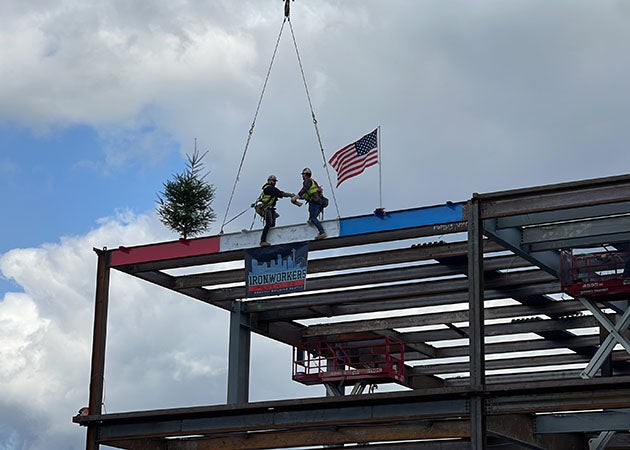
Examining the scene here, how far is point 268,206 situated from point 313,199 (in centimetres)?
149

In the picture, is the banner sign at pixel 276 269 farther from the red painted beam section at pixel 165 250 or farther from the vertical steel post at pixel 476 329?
the vertical steel post at pixel 476 329

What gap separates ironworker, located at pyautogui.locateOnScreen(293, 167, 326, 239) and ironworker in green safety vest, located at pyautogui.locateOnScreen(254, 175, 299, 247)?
2.02 ft

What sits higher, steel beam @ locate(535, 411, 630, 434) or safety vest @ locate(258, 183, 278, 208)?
safety vest @ locate(258, 183, 278, 208)

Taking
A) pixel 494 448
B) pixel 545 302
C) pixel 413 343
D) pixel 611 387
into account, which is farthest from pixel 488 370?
pixel 611 387

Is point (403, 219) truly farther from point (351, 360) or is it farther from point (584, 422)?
point (351, 360)

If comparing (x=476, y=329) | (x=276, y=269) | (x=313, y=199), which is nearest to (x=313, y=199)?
(x=313, y=199)

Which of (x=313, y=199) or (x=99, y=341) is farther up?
(x=313, y=199)

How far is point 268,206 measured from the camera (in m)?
32.6

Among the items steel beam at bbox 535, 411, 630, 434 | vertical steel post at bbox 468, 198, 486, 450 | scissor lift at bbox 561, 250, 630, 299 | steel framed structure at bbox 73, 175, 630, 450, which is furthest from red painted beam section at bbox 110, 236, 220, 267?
steel beam at bbox 535, 411, 630, 434

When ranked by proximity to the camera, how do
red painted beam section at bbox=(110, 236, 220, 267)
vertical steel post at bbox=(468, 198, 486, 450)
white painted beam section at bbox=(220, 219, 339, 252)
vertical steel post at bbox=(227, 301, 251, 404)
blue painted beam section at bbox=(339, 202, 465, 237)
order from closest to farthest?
vertical steel post at bbox=(468, 198, 486, 450), blue painted beam section at bbox=(339, 202, 465, 237), white painted beam section at bbox=(220, 219, 339, 252), red painted beam section at bbox=(110, 236, 220, 267), vertical steel post at bbox=(227, 301, 251, 404)

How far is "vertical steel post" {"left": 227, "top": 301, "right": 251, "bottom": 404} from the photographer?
39.0 metres

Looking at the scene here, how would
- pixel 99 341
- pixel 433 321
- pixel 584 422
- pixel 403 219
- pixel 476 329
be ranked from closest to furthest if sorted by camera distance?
pixel 476 329, pixel 584 422, pixel 403 219, pixel 99 341, pixel 433 321

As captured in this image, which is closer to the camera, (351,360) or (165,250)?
(165,250)

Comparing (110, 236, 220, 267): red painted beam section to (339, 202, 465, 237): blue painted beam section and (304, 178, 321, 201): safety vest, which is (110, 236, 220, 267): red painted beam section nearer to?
(304, 178, 321, 201): safety vest
